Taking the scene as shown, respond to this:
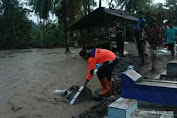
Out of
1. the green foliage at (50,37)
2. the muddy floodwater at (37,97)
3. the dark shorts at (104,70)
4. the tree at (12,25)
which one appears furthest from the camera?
the tree at (12,25)

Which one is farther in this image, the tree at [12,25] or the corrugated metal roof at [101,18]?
the tree at [12,25]

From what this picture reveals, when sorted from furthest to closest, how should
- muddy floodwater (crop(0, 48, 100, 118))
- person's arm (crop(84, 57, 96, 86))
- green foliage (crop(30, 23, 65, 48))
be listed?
green foliage (crop(30, 23, 65, 48)) → person's arm (crop(84, 57, 96, 86)) → muddy floodwater (crop(0, 48, 100, 118))

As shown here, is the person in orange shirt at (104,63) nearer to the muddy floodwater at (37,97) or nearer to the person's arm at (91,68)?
the person's arm at (91,68)

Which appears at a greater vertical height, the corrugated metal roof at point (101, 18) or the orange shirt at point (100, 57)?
the corrugated metal roof at point (101, 18)

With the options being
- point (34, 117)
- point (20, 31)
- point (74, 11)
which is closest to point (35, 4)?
point (20, 31)

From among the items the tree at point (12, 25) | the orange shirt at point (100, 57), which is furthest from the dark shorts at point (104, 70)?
the tree at point (12, 25)

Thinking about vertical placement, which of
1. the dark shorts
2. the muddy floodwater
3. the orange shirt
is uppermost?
the orange shirt

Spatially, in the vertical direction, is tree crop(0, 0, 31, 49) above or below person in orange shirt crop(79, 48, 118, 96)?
above

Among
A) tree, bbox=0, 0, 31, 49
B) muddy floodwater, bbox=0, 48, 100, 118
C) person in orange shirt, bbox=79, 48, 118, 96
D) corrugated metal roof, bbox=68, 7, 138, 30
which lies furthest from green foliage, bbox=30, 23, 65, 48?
person in orange shirt, bbox=79, 48, 118, 96

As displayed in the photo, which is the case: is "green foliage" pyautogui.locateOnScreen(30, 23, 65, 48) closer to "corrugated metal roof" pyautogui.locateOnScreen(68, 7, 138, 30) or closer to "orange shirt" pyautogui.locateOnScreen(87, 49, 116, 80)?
"corrugated metal roof" pyautogui.locateOnScreen(68, 7, 138, 30)

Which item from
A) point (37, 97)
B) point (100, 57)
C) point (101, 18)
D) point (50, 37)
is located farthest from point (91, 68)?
point (50, 37)

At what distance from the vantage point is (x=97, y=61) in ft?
19.4

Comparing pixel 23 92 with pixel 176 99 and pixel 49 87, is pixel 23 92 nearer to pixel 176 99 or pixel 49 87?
pixel 49 87

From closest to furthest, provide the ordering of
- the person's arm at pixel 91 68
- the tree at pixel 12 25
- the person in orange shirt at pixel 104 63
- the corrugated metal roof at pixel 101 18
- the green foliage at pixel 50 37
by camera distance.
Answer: the person's arm at pixel 91 68, the person in orange shirt at pixel 104 63, the corrugated metal roof at pixel 101 18, the green foliage at pixel 50 37, the tree at pixel 12 25
